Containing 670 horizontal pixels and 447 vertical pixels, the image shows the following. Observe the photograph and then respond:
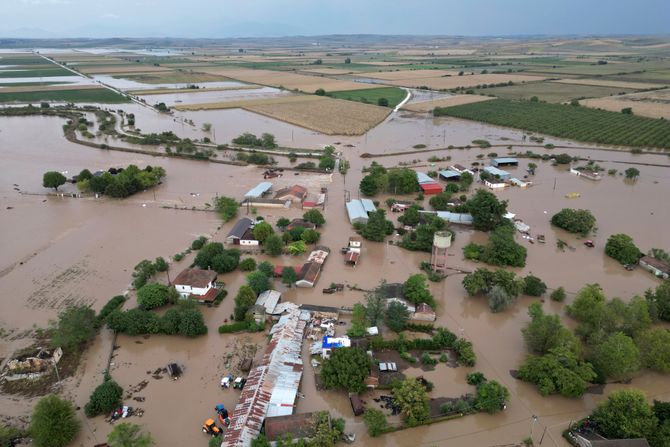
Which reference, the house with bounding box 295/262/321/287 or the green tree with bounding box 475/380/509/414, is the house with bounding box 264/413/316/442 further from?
the house with bounding box 295/262/321/287

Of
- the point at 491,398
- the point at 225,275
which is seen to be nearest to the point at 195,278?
the point at 225,275

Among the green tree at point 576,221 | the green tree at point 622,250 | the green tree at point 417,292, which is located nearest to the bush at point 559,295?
the green tree at point 622,250

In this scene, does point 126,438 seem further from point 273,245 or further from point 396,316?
point 273,245

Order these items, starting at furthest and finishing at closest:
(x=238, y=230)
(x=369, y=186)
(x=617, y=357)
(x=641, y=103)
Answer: (x=641, y=103) → (x=369, y=186) → (x=238, y=230) → (x=617, y=357)

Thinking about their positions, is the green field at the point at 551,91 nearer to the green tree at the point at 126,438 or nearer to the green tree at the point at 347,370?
the green tree at the point at 347,370

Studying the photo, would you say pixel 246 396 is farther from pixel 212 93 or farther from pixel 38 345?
pixel 212 93

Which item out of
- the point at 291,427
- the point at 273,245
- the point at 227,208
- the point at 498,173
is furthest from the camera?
the point at 498,173

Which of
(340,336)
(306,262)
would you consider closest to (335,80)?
(306,262)
